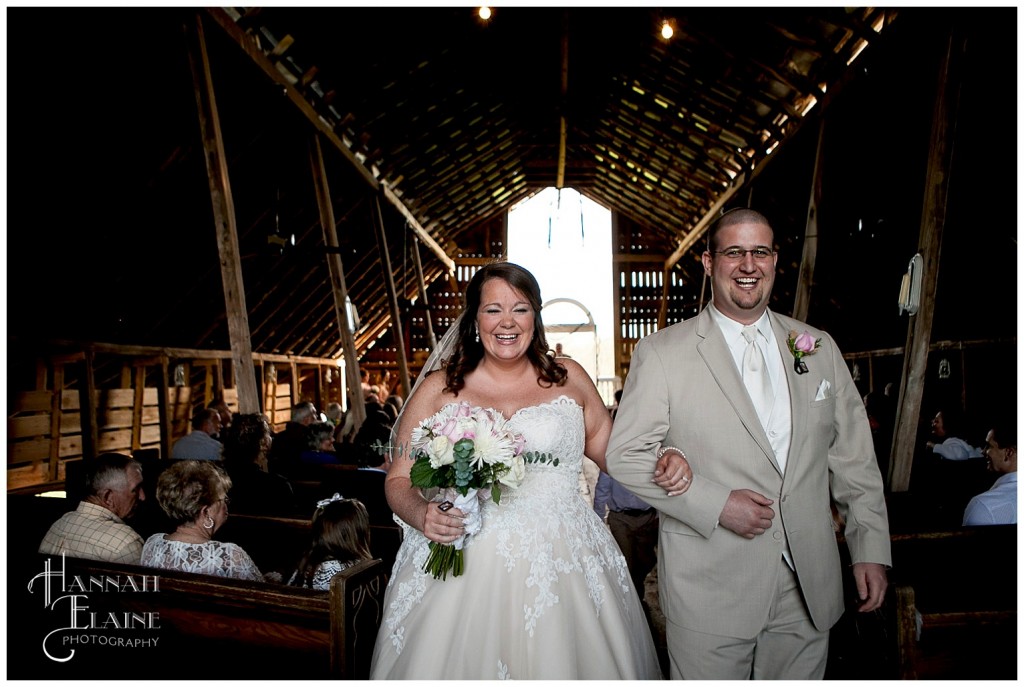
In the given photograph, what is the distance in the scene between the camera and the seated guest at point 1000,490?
3.29 metres

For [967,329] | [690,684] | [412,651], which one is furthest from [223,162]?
[967,329]

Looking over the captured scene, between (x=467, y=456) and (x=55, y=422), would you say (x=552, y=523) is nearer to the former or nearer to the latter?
(x=467, y=456)

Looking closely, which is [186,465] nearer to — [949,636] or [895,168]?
[949,636]

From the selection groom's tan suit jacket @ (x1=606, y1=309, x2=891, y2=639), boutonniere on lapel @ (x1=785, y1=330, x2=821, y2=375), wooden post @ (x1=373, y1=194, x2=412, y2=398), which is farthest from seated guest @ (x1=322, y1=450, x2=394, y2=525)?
wooden post @ (x1=373, y1=194, x2=412, y2=398)

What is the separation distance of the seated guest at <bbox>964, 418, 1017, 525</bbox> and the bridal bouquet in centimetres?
259

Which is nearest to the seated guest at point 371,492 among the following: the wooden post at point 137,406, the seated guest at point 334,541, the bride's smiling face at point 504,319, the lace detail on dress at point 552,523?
the seated guest at point 334,541

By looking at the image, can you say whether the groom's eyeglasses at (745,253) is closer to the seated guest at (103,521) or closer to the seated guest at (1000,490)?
the seated guest at (1000,490)

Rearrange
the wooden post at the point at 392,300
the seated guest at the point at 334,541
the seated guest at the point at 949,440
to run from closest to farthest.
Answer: the seated guest at the point at 334,541 → the seated guest at the point at 949,440 → the wooden post at the point at 392,300

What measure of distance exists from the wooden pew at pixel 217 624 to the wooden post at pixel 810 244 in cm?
674

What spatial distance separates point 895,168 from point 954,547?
717 cm

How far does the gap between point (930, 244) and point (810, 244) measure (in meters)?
2.98

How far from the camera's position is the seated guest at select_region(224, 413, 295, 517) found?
4.51m

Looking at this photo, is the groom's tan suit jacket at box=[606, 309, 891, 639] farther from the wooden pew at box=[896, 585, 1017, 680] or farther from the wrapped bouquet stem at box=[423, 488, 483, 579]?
the wrapped bouquet stem at box=[423, 488, 483, 579]

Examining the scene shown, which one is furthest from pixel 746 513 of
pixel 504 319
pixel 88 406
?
pixel 88 406
